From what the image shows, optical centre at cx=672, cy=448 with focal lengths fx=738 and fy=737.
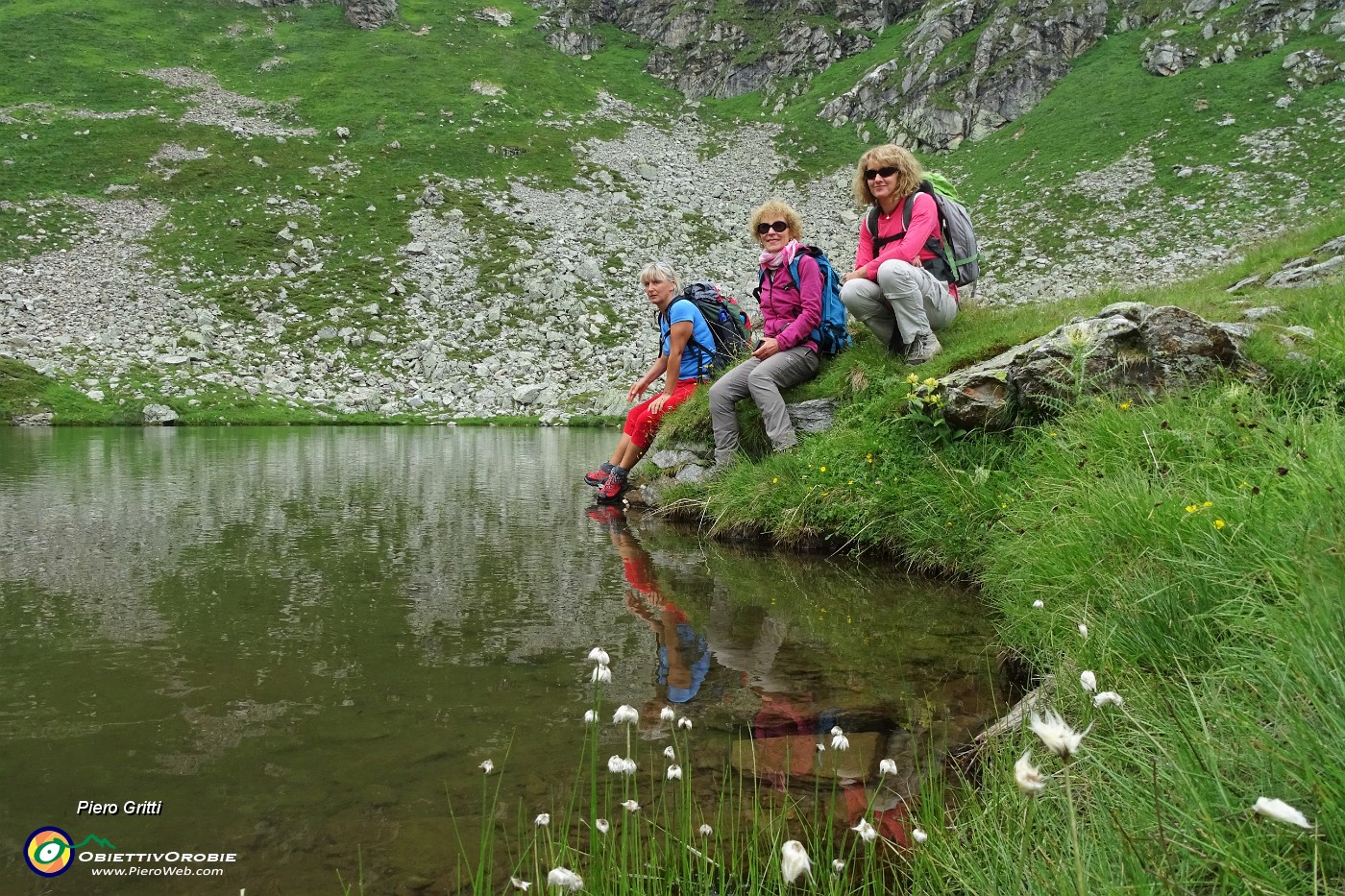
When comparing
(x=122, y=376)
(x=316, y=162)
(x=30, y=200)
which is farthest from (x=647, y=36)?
(x=122, y=376)

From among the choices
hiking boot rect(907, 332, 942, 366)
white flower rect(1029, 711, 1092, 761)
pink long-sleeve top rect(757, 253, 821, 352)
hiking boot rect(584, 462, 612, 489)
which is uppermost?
pink long-sleeve top rect(757, 253, 821, 352)

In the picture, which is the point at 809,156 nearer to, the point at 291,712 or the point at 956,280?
the point at 956,280

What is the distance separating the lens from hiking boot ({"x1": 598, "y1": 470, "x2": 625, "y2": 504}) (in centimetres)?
1097

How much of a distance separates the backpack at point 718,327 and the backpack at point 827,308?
72.9 inches

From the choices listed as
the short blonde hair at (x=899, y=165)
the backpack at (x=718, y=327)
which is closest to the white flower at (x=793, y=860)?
the short blonde hair at (x=899, y=165)

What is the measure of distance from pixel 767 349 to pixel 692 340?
2.42 metres

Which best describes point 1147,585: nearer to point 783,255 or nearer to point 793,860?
point 793,860

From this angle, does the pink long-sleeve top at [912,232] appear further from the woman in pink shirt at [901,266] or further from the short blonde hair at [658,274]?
the short blonde hair at [658,274]

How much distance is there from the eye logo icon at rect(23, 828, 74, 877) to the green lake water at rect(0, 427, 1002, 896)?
1.2 inches

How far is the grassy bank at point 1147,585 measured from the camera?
5.15ft

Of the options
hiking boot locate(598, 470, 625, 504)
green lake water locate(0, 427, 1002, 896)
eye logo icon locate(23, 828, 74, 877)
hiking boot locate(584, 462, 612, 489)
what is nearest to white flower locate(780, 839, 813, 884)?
green lake water locate(0, 427, 1002, 896)

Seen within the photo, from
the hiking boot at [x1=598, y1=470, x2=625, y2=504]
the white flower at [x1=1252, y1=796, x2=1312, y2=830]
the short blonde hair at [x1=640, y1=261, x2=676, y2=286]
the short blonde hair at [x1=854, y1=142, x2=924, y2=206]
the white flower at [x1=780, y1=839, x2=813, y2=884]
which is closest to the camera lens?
the white flower at [x1=1252, y1=796, x2=1312, y2=830]

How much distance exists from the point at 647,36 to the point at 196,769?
112 meters

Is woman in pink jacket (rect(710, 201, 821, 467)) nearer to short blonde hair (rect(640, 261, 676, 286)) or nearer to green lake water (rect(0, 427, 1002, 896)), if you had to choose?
short blonde hair (rect(640, 261, 676, 286))
